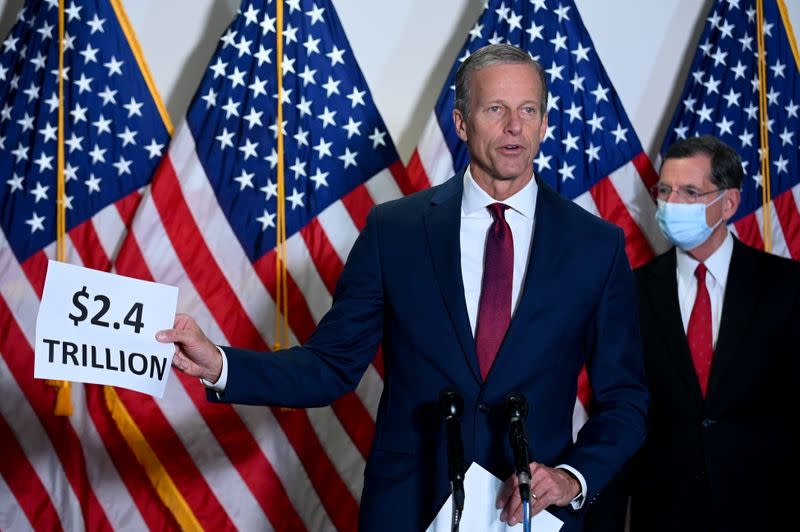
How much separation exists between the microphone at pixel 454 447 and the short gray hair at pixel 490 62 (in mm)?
644

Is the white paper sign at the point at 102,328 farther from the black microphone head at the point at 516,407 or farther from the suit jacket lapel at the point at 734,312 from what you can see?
the suit jacket lapel at the point at 734,312

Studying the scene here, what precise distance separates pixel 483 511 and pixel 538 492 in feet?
0.34

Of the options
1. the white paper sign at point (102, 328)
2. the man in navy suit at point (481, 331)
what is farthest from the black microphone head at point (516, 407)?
the white paper sign at point (102, 328)

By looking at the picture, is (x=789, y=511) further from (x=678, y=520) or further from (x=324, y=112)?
(x=324, y=112)

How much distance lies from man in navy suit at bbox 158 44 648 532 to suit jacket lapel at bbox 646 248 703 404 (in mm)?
847

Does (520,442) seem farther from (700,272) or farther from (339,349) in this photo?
(700,272)

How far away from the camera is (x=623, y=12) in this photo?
3.75m

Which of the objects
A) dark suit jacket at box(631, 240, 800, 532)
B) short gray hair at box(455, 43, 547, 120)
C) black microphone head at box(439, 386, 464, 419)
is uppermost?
short gray hair at box(455, 43, 547, 120)

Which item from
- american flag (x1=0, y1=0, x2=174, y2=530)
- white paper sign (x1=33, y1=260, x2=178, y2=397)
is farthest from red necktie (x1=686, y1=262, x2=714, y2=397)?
american flag (x1=0, y1=0, x2=174, y2=530)

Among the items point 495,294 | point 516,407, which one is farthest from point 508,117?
point 516,407

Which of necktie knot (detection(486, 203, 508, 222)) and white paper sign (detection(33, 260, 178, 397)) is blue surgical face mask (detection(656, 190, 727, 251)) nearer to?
necktie knot (detection(486, 203, 508, 222))

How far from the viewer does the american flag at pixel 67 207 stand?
10.4ft

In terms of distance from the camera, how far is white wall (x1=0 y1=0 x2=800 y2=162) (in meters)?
3.57

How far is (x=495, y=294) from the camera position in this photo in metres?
1.75
